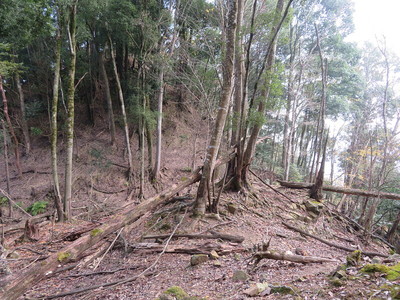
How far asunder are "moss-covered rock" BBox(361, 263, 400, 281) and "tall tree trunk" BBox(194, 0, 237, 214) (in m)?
3.43

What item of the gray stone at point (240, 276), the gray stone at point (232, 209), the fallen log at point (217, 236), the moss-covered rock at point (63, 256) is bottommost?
the fallen log at point (217, 236)

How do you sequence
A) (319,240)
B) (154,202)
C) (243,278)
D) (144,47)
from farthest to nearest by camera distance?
(144,47) < (319,240) < (154,202) < (243,278)

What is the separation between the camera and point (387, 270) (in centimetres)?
223

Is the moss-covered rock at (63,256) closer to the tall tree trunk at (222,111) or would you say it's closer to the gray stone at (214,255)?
the gray stone at (214,255)

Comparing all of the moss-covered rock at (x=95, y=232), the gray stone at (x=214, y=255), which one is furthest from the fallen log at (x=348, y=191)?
the moss-covered rock at (x=95, y=232)

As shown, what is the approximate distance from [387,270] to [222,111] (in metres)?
3.89

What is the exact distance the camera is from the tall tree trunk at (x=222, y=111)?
16.1ft

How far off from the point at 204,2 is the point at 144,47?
4789 mm

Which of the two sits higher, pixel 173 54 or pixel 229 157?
pixel 173 54

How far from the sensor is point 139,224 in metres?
5.90

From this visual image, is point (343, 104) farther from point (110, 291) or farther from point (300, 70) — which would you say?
point (110, 291)

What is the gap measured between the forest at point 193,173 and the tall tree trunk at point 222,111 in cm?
3

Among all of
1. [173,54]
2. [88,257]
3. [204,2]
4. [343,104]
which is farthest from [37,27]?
[343,104]

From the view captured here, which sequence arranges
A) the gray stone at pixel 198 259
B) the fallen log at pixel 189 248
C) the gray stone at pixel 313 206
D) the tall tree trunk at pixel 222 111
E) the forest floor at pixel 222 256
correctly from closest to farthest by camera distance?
the forest floor at pixel 222 256
the gray stone at pixel 198 259
the fallen log at pixel 189 248
the tall tree trunk at pixel 222 111
the gray stone at pixel 313 206
